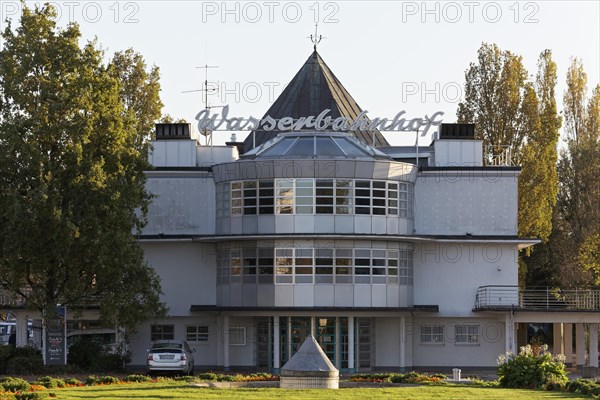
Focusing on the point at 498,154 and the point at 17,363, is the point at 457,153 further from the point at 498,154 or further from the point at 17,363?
the point at 17,363

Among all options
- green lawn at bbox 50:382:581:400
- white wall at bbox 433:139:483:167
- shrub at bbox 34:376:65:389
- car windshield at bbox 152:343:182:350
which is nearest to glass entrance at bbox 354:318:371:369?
white wall at bbox 433:139:483:167

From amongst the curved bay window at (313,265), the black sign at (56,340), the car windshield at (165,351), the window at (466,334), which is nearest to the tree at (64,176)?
the black sign at (56,340)

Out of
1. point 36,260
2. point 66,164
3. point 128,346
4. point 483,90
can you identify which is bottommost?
point 128,346

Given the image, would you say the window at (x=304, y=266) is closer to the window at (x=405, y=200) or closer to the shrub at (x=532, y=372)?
the window at (x=405, y=200)

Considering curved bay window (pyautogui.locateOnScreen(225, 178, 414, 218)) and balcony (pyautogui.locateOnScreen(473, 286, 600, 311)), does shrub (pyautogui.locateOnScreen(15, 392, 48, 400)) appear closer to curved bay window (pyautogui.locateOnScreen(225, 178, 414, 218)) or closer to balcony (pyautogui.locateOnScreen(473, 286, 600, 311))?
curved bay window (pyautogui.locateOnScreen(225, 178, 414, 218))

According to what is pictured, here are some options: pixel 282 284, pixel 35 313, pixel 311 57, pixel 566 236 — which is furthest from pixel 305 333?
pixel 566 236

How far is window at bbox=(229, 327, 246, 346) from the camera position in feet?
211

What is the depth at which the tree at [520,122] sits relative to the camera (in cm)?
7738

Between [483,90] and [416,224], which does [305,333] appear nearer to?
[416,224]

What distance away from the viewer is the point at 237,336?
64375 mm

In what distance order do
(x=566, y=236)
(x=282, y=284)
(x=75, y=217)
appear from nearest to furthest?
(x=75, y=217), (x=282, y=284), (x=566, y=236)

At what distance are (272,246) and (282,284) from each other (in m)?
1.79

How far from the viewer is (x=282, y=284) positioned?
202ft

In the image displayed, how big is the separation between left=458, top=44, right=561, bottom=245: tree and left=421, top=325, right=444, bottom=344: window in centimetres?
1358
